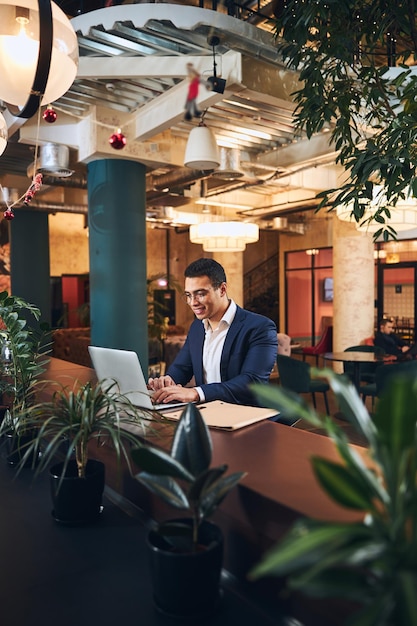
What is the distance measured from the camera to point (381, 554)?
60 centimetres

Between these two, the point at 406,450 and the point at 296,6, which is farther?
the point at 296,6

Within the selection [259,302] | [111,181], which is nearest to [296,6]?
[111,181]

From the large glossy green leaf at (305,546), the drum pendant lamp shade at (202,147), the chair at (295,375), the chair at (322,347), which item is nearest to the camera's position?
the large glossy green leaf at (305,546)

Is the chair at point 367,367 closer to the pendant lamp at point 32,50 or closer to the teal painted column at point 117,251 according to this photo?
the teal painted column at point 117,251

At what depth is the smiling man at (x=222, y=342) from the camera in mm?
2408

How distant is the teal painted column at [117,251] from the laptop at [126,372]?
12.1 feet

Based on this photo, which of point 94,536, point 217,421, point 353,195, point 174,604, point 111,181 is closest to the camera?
point 174,604

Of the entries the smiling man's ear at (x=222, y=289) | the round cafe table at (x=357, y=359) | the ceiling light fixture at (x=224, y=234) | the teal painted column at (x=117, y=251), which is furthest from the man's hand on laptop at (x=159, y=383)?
the ceiling light fixture at (x=224, y=234)

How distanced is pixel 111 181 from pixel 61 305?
8.65 meters

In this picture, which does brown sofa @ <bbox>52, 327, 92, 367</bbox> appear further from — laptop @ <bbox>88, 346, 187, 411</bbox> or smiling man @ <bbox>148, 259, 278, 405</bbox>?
laptop @ <bbox>88, 346, 187, 411</bbox>

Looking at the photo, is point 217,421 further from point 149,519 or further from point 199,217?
point 199,217

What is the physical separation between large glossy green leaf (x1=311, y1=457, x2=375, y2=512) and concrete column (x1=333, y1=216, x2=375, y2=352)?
844 cm

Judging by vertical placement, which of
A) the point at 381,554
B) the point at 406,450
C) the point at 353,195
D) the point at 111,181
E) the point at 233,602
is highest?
the point at 111,181

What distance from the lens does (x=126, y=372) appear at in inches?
68.7
